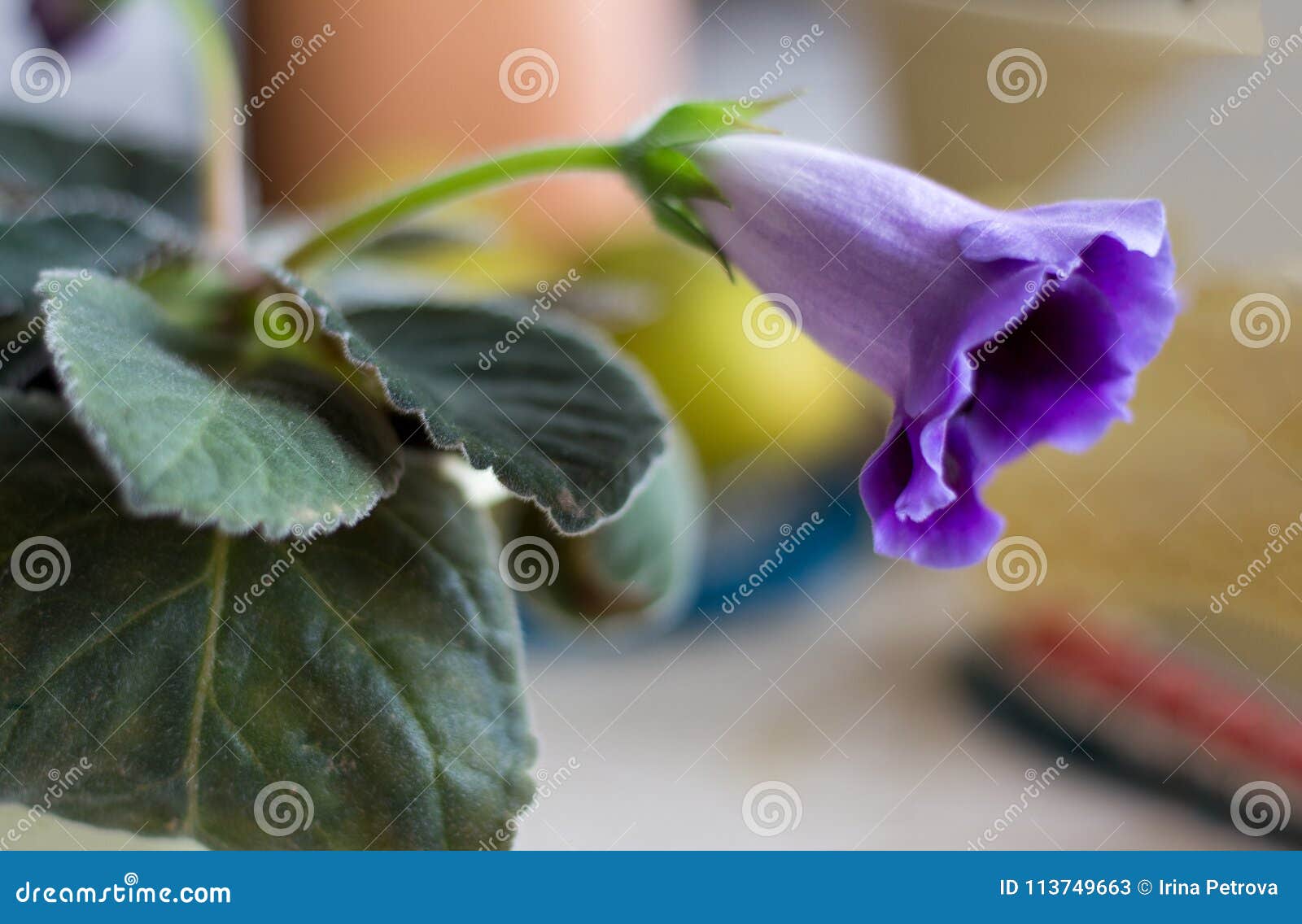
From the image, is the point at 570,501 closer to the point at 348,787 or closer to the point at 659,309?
the point at 348,787

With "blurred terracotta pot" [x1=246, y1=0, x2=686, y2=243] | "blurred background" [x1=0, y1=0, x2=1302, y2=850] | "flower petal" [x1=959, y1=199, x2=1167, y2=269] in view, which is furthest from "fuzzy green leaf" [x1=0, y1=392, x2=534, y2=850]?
"blurred terracotta pot" [x1=246, y1=0, x2=686, y2=243]

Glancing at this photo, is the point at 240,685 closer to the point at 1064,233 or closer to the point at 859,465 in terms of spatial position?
the point at 1064,233

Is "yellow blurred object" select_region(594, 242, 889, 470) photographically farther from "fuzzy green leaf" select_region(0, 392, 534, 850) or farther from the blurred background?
"fuzzy green leaf" select_region(0, 392, 534, 850)

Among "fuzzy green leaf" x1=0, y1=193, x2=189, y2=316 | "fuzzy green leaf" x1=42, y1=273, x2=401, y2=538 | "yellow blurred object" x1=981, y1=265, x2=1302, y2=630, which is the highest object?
"yellow blurred object" x1=981, y1=265, x2=1302, y2=630

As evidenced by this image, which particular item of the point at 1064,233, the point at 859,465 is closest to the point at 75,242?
the point at 1064,233

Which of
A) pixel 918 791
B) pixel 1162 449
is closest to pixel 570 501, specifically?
pixel 918 791

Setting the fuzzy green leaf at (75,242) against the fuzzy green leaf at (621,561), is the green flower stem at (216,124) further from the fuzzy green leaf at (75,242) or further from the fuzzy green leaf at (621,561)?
the fuzzy green leaf at (621,561)

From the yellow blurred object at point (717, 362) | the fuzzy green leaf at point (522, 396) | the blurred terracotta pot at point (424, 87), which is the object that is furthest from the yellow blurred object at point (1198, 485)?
the blurred terracotta pot at point (424, 87)

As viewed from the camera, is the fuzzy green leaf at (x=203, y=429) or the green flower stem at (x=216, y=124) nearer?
the fuzzy green leaf at (x=203, y=429)
